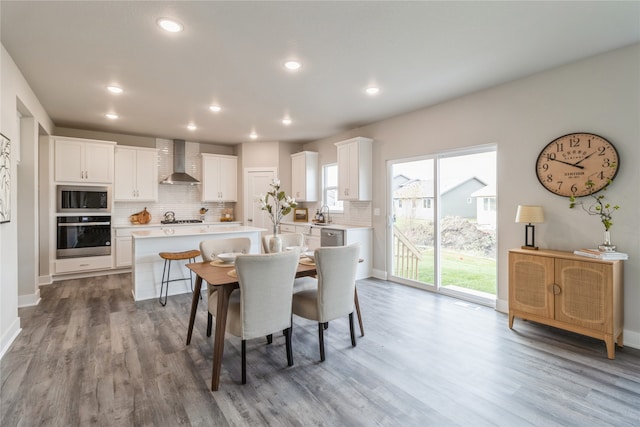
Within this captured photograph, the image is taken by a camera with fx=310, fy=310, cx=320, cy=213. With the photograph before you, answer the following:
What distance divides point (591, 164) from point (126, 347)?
15.2 ft

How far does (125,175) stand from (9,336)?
3664mm

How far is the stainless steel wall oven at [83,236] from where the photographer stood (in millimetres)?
5117

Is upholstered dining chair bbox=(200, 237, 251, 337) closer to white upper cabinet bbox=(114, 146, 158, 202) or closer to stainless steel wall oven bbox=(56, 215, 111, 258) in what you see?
stainless steel wall oven bbox=(56, 215, 111, 258)

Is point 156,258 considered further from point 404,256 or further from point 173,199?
point 404,256

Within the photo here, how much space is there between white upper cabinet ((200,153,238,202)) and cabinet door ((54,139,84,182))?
2.14 metres

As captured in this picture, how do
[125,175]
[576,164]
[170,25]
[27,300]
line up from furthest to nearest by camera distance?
[125,175]
[27,300]
[576,164]
[170,25]

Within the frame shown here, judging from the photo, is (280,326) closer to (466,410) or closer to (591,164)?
(466,410)

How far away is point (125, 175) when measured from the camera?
5891 mm

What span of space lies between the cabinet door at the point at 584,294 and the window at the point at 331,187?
3.88 metres

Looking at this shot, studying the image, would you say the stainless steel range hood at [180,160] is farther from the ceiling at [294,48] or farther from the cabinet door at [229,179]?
the ceiling at [294,48]

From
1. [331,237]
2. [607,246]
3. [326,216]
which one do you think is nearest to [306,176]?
[326,216]

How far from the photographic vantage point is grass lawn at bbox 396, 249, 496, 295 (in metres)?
3.94

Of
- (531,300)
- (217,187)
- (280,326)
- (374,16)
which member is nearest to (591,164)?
(531,300)

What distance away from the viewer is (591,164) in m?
2.96
